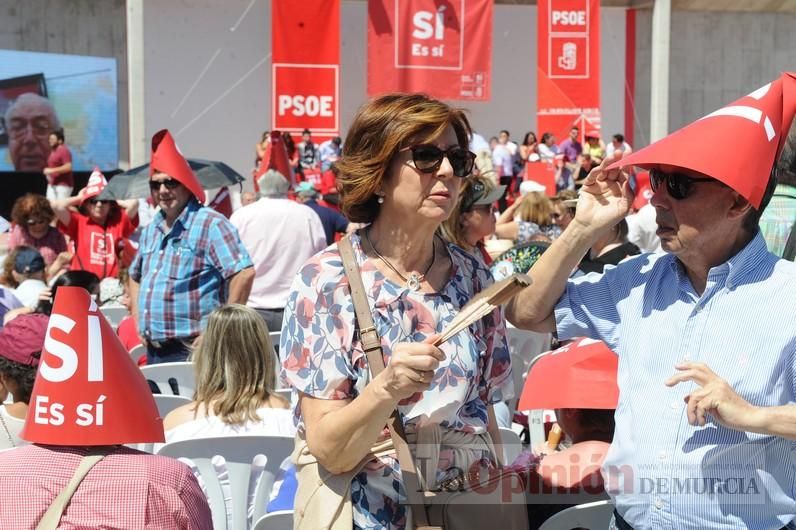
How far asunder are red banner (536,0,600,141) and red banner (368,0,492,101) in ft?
7.12

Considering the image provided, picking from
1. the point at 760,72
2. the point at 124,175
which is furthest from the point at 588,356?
the point at 760,72

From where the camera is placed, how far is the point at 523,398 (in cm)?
293

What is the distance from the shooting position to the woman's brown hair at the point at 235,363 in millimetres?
4027

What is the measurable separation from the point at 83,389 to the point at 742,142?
1.47 metres

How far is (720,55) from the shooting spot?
2509cm

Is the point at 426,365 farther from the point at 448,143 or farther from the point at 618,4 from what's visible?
the point at 618,4

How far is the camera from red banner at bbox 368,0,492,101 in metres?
12.1

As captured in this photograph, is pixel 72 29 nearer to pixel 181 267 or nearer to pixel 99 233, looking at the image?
pixel 99 233

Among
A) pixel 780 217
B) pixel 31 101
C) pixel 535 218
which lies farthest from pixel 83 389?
pixel 31 101

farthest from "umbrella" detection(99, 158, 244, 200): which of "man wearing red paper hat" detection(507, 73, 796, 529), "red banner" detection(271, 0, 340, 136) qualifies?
"man wearing red paper hat" detection(507, 73, 796, 529)

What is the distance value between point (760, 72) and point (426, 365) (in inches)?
996

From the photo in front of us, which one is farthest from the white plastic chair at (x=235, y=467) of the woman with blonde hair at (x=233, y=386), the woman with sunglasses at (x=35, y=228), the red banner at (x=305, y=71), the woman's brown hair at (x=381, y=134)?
the red banner at (x=305, y=71)

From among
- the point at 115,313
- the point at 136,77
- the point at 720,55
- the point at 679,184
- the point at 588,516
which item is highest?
the point at 720,55

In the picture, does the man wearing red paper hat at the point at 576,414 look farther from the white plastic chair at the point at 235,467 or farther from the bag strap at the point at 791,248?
the white plastic chair at the point at 235,467
